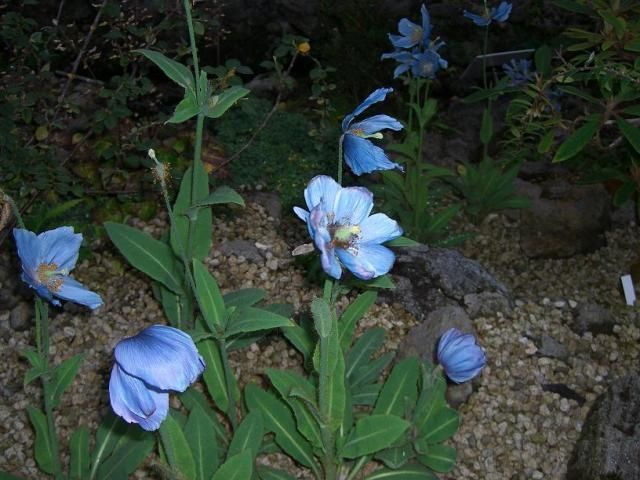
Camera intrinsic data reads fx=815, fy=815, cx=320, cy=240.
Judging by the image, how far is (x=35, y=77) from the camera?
3.12 m

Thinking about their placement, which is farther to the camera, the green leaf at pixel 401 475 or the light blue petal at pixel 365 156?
the green leaf at pixel 401 475

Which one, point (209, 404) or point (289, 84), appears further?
point (289, 84)

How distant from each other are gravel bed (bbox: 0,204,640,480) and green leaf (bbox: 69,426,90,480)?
0.64 feet

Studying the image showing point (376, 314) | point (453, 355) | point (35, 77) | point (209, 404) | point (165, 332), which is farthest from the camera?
point (35, 77)

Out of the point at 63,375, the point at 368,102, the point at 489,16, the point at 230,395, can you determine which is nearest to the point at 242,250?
the point at 230,395

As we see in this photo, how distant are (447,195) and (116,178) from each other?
1.53 metres

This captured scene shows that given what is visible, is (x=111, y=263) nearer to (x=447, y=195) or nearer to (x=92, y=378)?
(x=92, y=378)

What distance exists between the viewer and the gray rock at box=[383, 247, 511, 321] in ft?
9.65

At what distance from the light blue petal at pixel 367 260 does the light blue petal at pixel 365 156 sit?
0.56 ft

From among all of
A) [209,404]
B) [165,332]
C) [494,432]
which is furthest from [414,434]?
[165,332]

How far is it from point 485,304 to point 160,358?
1782mm

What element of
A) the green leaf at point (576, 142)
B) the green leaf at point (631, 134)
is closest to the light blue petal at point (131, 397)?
the green leaf at point (576, 142)

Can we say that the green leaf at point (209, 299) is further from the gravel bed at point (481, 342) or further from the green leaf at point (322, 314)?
the gravel bed at point (481, 342)

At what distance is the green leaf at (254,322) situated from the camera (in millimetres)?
1860
